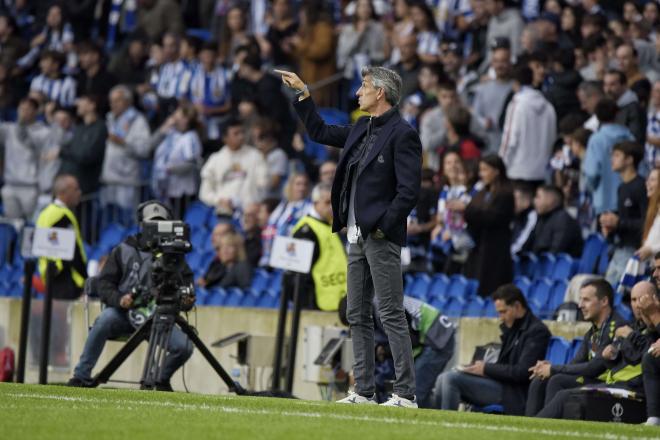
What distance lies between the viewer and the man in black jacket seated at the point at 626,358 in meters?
11.3

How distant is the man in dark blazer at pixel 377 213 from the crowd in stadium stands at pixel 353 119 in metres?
2.06

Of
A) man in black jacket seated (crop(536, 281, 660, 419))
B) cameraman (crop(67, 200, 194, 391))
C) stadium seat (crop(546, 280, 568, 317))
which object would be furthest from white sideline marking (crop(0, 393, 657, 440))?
stadium seat (crop(546, 280, 568, 317))

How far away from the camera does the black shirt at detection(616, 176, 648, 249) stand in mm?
14320

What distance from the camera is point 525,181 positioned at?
1661cm

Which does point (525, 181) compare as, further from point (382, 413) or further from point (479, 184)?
A: point (382, 413)

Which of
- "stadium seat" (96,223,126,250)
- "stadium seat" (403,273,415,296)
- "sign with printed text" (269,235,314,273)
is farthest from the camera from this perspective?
"stadium seat" (96,223,126,250)

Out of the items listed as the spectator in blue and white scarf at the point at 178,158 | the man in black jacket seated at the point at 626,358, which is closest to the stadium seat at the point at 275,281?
the spectator in blue and white scarf at the point at 178,158

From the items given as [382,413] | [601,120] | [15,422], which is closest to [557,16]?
[601,120]

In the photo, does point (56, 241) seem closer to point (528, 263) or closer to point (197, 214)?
point (528, 263)

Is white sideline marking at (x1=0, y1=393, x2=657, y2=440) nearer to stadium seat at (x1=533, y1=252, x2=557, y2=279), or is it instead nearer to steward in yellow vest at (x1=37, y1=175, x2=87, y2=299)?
steward in yellow vest at (x1=37, y1=175, x2=87, y2=299)

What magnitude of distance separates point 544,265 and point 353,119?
5622 mm

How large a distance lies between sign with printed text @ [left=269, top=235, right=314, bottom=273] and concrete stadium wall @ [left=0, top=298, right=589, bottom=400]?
4.23 feet

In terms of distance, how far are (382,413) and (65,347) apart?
7.68 meters

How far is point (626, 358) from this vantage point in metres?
11.5
